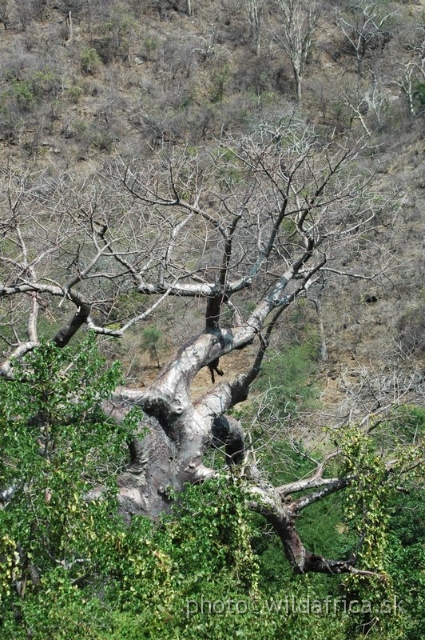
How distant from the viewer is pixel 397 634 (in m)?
8.00

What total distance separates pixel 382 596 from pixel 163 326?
1417 centimetres

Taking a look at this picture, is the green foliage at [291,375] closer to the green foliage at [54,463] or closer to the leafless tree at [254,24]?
the green foliage at [54,463]

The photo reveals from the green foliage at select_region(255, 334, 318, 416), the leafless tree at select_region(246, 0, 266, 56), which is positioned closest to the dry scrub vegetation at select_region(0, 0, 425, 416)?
the leafless tree at select_region(246, 0, 266, 56)

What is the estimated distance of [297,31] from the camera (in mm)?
34406

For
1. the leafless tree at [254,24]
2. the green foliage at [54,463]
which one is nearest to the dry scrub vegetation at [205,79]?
the leafless tree at [254,24]

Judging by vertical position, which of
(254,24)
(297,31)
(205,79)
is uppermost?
(254,24)

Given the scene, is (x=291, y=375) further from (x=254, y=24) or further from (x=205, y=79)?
(x=254, y=24)

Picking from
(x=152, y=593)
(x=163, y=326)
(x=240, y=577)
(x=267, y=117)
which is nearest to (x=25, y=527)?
(x=152, y=593)

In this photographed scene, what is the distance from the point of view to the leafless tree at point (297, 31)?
33219mm

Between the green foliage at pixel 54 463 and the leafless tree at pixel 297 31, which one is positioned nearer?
the green foliage at pixel 54 463

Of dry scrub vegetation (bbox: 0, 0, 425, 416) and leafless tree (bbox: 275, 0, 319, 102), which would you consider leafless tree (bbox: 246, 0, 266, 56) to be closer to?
dry scrub vegetation (bbox: 0, 0, 425, 416)

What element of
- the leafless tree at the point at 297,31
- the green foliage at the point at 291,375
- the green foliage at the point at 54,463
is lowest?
the green foliage at the point at 291,375

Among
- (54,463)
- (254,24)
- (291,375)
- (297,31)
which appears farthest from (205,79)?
(54,463)

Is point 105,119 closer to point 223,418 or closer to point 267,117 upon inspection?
point 267,117
